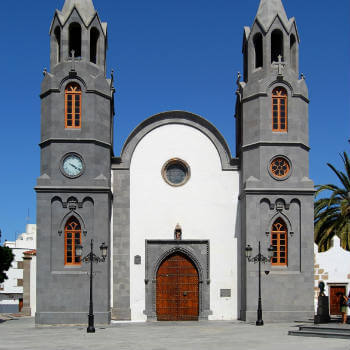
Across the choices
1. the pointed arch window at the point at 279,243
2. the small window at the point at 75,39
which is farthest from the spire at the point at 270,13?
the pointed arch window at the point at 279,243

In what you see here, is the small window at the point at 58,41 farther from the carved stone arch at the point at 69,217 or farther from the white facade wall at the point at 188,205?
the carved stone arch at the point at 69,217

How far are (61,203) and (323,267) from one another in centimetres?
1318

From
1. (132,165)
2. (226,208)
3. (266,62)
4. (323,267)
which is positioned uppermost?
(266,62)

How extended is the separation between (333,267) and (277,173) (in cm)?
564

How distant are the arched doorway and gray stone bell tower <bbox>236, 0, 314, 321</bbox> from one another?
2432mm

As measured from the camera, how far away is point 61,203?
30672mm

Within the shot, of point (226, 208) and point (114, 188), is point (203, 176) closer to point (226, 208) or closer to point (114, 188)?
point (226, 208)

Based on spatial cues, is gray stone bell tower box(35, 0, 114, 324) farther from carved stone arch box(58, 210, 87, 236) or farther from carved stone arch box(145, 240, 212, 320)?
carved stone arch box(145, 240, 212, 320)

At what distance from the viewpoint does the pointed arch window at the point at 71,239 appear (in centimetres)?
3050

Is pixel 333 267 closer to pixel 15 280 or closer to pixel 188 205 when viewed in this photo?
pixel 188 205

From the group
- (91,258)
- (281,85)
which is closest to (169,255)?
(91,258)

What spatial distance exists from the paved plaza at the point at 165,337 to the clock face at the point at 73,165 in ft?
23.2

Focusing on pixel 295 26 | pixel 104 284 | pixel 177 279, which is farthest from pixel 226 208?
pixel 295 26

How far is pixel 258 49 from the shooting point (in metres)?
33.5
